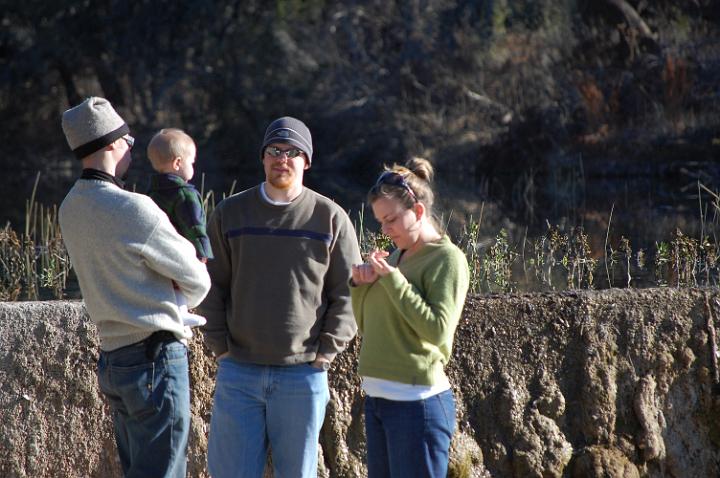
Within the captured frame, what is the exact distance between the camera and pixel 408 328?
3.20 m

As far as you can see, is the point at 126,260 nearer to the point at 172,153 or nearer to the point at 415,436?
the point at 172,153

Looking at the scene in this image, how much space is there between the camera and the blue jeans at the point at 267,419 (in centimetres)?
343

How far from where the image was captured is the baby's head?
3.60 m

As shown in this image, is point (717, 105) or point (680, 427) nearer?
point (680, 427)

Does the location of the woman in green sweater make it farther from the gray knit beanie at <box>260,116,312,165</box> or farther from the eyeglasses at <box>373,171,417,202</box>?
the gray knit beanie at <box>260,116,312,165</box>

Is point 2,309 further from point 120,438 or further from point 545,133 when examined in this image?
point 545,133

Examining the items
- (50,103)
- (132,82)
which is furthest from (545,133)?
(50,103)

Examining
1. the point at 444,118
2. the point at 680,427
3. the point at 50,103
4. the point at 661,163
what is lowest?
the point at 680,427

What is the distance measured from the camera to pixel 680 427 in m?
4.54

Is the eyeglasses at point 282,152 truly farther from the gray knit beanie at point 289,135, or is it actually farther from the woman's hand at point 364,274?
the woman's hand at point 364,274

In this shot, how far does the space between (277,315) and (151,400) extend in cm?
51

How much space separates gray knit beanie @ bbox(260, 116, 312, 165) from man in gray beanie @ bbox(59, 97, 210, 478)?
50 centimetres

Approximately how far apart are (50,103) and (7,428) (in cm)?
2398

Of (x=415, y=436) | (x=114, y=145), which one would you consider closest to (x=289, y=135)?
(x=114, y=145)
